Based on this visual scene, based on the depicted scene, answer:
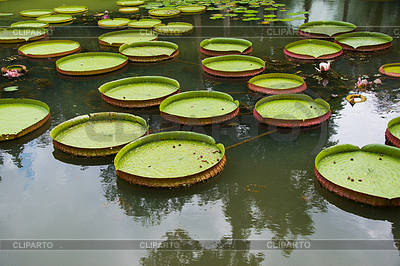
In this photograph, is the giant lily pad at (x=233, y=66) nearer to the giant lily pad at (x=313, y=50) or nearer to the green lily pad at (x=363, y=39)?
the giant lily pad at (x=313, y=50)

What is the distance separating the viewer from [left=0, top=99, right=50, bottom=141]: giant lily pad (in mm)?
4766

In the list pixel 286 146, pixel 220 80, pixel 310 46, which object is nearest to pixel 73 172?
pixel 286 146

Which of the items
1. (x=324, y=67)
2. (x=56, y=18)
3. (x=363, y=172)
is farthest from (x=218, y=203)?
(x=56, y=18)

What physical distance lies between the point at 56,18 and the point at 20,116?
7.67 metres

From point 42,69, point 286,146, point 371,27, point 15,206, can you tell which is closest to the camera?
point 15,206

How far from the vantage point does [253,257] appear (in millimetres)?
2922

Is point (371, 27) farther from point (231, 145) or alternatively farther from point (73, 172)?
point (73, 172)

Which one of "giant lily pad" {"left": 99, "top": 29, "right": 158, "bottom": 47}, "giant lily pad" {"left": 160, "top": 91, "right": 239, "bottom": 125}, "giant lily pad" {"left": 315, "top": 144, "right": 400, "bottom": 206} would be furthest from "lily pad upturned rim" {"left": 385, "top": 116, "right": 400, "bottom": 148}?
"giant lily pad" {"left": 99, "top": 29, "right": 158, "bottom": 47}

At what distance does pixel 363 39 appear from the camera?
8117 mm

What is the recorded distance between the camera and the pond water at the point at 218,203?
2980mm

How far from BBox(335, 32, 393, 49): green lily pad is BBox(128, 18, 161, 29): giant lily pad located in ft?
17.4

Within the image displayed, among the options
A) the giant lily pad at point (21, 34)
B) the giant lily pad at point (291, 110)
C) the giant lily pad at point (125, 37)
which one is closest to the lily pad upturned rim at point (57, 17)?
the giant lily pad at point (21, 34)

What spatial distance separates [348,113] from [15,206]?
4650 mm

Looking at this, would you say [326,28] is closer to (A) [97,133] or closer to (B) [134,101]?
(B) [134,101]
